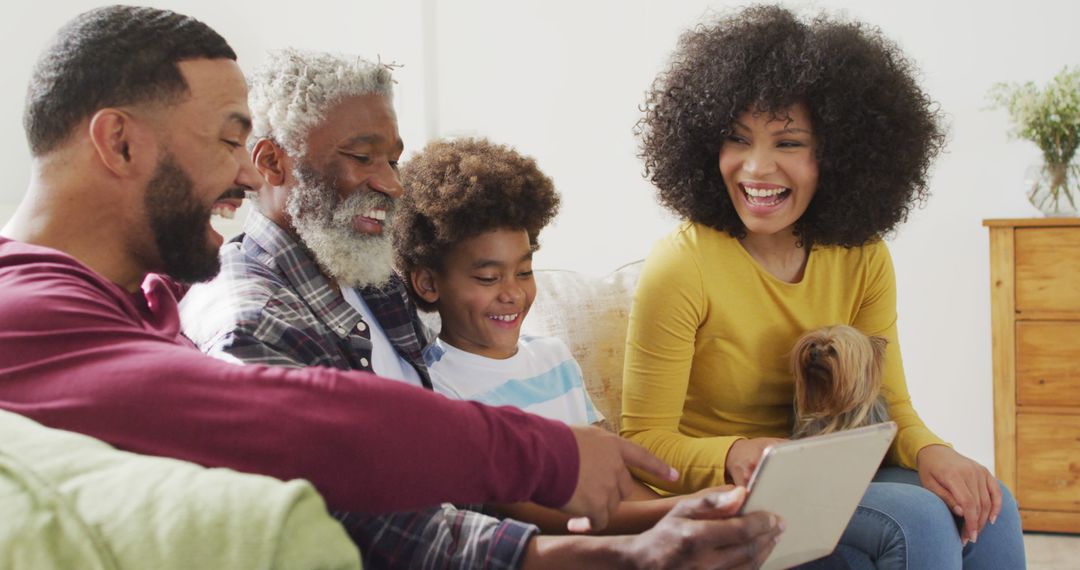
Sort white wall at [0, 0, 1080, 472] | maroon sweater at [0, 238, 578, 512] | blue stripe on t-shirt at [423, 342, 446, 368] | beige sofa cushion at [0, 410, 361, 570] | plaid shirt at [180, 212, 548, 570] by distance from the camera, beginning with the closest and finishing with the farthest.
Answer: beige sofa cushion at [0, 410, 361, 570]
maroon sweater at [0, 238, 578, 512]
plaid shirt at [180, 212, 548, 570]
blue stripe on t-shirt at [423, 342, 446, 368]
white wall at [0, 0, 1080, 472]

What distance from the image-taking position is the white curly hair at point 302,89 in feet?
4.84

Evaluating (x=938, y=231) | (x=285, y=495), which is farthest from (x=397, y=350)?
(x=938, y=231)

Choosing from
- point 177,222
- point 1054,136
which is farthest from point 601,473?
point 1054,136

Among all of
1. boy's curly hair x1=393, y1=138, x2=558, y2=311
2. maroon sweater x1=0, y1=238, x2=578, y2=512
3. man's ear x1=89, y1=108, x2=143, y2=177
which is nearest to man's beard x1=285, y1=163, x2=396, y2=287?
boy's curly hair x1=393, y1=138, x2=558, y2=311

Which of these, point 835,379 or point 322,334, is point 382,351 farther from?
point 835,379

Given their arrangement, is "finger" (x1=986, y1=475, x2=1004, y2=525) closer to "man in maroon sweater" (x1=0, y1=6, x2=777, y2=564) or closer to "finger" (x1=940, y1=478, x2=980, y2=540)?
"finger" (x1=940, y1=478, x2=980, y2=540)

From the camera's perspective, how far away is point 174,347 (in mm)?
817

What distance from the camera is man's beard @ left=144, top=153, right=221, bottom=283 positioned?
1.05 meters

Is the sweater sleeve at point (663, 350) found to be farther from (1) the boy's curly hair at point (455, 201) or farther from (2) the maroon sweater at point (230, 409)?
(2) the maroon sweater at point (230, 409)

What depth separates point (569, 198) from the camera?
4.11 metres

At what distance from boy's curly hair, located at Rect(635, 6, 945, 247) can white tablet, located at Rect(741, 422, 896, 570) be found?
2.19ft

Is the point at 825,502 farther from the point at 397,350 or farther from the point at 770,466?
the point at 397,350

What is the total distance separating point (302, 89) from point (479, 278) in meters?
0.43

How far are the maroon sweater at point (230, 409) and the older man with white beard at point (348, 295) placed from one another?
0.98 ft
